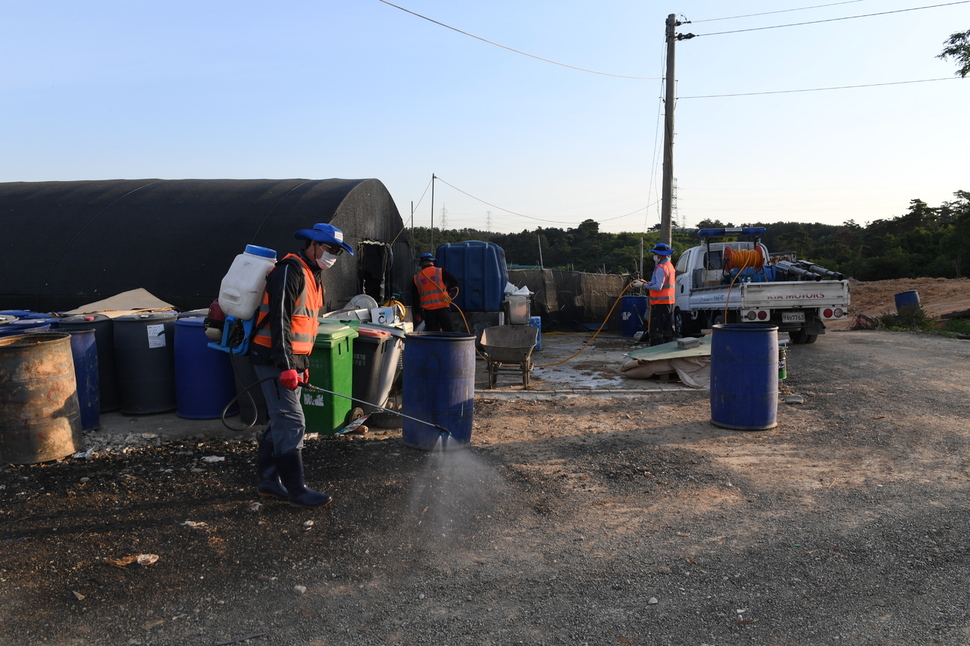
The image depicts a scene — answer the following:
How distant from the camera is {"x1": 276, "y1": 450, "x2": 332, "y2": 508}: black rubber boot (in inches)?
181

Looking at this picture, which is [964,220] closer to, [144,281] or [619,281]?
[619,281]

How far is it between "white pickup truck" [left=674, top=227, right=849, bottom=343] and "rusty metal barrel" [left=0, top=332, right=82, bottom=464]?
10112mm

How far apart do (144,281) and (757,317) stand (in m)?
10.8

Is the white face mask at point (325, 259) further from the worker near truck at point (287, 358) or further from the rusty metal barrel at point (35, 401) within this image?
the rusty metal barrel at point (35, 401)

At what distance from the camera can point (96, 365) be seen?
653cm

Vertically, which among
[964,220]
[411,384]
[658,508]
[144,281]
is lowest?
[658,508]

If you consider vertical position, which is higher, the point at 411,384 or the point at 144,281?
the point at 144,281

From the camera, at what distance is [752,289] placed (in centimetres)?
1204

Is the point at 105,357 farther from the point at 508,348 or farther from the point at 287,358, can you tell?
the point at 508,348

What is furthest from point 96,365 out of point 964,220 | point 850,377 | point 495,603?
point 964,220

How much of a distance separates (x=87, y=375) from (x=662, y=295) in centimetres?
855

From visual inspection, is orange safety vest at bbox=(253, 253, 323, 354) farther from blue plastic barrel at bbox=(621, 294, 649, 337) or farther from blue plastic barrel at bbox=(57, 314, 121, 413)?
blue plastic barrel at bbox=(621, 294, 649, 337)

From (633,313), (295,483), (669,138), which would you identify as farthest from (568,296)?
(295,483)

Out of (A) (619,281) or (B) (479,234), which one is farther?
(B) (479,234)
